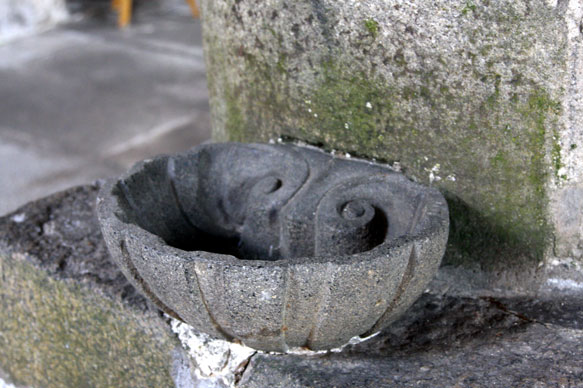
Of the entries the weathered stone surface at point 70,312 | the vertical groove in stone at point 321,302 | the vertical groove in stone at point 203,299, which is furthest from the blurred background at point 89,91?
the vertical groove in stone at point 321,302

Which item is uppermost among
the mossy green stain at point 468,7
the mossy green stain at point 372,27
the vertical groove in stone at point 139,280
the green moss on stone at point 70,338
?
the mossy green stain at point 468,7

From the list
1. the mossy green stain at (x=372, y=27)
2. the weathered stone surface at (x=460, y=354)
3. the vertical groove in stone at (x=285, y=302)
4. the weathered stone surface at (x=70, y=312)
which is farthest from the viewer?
the weathered stone surface at (x=70, y=312)

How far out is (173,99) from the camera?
11.5ft

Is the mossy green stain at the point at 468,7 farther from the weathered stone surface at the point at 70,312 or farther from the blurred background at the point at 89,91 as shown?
the blurred background at the point at 89,91

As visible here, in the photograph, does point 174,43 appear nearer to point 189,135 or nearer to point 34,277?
point 189,135

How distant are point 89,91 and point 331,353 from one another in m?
2.79

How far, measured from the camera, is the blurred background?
9.60ft

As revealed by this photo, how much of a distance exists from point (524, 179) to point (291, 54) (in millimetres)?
515

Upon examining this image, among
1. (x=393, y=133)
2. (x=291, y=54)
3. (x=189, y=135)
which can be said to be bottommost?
(x=189, y=135)

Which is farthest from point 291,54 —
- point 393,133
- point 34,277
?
point 34,277

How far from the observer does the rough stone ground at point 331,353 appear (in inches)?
44.2

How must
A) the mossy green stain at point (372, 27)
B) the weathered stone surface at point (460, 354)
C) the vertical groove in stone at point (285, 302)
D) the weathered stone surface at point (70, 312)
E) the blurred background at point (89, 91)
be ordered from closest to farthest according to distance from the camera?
the vertical groove in stone at point (285, 302)
the weathered stone surface at point (460, 354)
the mossy green stain at point (372, 27)
the weathered stone surface at point (70, 312)
the blurred background at point (89, 91)

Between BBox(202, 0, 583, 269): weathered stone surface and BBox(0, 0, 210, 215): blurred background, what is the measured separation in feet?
5.25

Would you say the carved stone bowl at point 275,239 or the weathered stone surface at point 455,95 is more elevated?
the weathered stone surface at point 455,95
